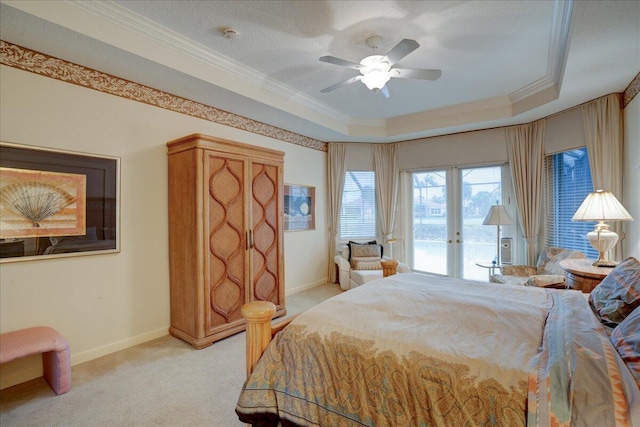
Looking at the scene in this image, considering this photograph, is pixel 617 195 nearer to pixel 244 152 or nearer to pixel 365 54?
pixel 365 54

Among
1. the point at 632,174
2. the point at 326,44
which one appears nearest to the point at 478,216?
the point at 632,174

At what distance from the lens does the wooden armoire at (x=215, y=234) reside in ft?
9.59

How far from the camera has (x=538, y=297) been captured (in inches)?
80.4

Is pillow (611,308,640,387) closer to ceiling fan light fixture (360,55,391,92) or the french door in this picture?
ceiling fan light fixture (360,55,391,92)

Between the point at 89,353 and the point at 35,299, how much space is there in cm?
68

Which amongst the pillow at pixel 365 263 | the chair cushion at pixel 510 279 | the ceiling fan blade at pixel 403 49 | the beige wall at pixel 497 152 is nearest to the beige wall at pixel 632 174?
the beige wall at pixel 497 152

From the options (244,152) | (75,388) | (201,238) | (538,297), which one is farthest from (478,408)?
(244,152)

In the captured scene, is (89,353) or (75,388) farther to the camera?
(89,353)

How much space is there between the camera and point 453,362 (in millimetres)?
1204

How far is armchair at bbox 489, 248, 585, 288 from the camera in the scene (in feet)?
9.98

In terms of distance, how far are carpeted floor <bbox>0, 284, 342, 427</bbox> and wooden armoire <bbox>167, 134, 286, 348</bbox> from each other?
1.11 ft

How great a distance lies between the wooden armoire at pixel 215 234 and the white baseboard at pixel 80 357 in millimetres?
228

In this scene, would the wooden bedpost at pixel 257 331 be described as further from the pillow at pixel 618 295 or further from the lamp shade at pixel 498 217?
the lamp shade at pixel 498 217

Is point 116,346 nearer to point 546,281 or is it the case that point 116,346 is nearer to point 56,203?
point 56,203
